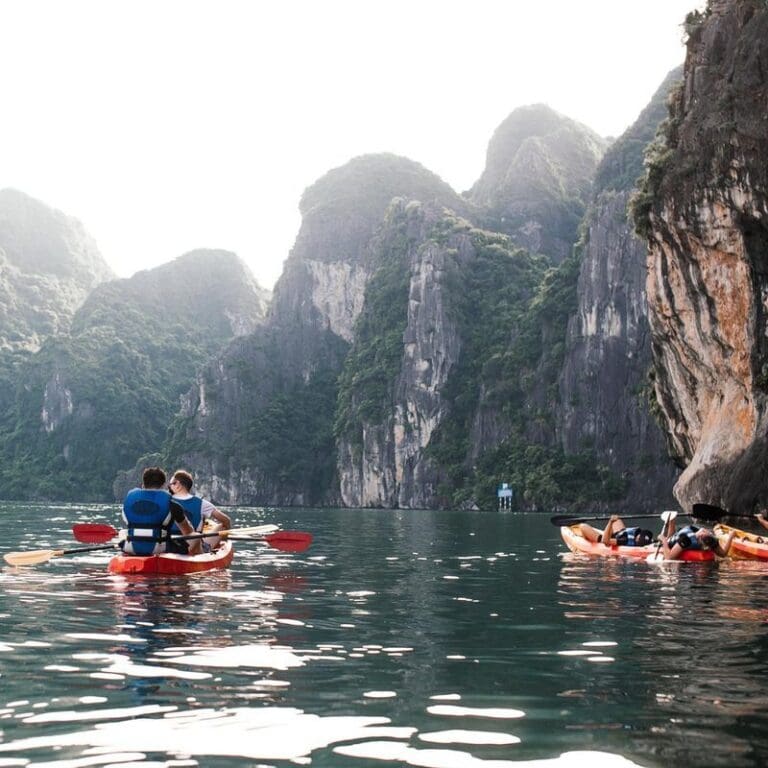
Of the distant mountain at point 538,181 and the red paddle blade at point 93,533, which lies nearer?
the red paddle blade at point 93,533

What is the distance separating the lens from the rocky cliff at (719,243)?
118ft

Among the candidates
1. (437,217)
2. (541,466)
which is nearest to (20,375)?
(437,217)

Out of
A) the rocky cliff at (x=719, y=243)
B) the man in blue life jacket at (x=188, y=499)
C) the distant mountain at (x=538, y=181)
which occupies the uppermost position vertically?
the distant mountain at (x=538, y=181)

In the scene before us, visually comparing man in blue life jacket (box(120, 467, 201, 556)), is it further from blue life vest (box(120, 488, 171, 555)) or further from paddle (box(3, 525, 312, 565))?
paddle (box(3, 525, 312, 565))

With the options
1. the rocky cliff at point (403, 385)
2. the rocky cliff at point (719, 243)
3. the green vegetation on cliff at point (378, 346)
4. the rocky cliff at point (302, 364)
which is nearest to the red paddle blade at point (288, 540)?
the rocky cliff at point (719, 243)

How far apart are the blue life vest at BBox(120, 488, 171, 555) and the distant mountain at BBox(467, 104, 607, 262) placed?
144m

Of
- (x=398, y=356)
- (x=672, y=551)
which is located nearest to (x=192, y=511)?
(x=672, y=551)

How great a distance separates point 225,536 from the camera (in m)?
17.0

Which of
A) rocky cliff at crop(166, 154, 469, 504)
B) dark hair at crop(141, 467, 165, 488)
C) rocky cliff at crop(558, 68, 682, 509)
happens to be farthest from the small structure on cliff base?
dark hair at crop(141, 467, 165, 488)

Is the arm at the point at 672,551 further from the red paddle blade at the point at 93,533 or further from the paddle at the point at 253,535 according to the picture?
the red paddle blade at the point at 93,533

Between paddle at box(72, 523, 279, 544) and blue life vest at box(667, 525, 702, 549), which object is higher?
paddle at box(72, 523, 279, 544)

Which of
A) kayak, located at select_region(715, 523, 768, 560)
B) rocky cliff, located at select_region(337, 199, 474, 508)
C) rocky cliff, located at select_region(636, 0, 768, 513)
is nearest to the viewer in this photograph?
kayak, located at select_region(715, 523, 768, 560)

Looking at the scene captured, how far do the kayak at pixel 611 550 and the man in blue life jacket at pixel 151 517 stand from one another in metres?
9.78

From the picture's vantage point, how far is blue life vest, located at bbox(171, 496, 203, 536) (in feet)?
50.9
